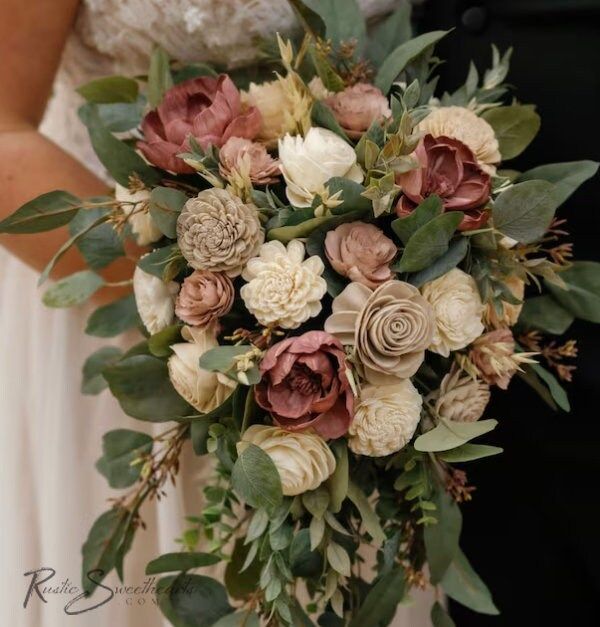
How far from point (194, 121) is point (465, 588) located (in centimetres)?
51

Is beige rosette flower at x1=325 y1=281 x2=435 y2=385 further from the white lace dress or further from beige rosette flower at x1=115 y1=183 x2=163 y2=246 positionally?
the white lace dress

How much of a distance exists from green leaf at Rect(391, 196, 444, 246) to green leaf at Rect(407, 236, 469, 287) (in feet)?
0.11

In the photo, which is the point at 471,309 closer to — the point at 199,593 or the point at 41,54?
the point at 199,593

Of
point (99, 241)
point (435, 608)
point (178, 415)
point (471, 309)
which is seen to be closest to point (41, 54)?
point (99, 241)

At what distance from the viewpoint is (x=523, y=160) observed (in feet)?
2.71

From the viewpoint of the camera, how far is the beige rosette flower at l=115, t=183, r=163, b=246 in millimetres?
654

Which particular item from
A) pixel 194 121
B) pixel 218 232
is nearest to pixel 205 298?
pixel 218 232

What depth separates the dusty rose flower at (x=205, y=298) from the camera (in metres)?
0.58

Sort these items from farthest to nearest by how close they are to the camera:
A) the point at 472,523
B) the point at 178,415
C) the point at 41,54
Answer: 1. the point at 472,523
2. the point at 41,54
3. the point at 178,415

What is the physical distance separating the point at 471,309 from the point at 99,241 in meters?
0.36

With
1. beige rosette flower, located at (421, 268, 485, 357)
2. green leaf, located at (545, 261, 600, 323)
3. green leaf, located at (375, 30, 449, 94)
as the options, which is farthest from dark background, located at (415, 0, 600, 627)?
beige rosette flower, located at (421, 268, 485, 357)

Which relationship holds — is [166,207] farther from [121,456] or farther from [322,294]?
[121,456]

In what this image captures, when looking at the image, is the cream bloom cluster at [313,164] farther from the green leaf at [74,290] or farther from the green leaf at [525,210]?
the green leaf at [74,290]

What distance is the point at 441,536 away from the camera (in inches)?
27.2
